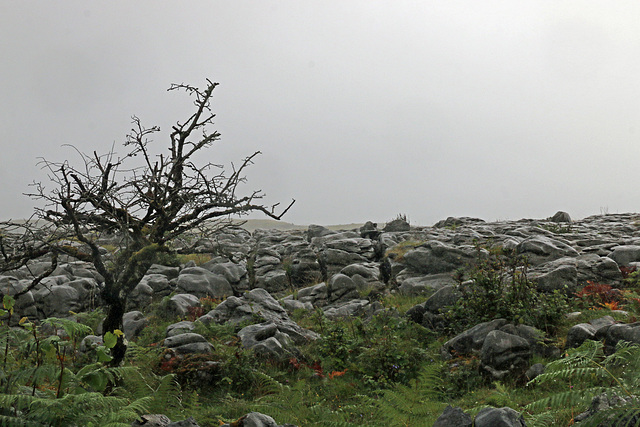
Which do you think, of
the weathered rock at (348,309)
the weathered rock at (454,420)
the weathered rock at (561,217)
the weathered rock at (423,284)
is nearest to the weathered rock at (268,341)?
the weathered rock at (348,309)

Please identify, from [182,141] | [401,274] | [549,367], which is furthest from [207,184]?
[401,274]

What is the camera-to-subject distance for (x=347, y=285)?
17031mm

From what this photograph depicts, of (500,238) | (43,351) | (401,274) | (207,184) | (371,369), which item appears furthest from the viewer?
(500,238)

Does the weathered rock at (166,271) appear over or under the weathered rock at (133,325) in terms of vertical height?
over

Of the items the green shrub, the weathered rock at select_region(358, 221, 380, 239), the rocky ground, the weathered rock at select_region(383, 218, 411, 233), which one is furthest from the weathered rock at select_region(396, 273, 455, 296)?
the weathered rock at select_region(383, 218, 411, 233)

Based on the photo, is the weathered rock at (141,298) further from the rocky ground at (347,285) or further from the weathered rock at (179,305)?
the weathered rock at (179,305)

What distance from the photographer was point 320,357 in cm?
1025

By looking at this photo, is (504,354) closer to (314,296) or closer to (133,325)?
(314,296)

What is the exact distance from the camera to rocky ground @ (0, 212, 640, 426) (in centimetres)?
816

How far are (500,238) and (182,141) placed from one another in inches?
604

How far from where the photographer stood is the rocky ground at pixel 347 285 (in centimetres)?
816

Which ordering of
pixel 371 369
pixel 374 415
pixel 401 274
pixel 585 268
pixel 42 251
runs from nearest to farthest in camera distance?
pixel 374 415 < pixel 42 251 < pixel 371 369 < pixel 585 268 < pixel 401 274

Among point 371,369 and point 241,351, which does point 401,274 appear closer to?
point 371,369

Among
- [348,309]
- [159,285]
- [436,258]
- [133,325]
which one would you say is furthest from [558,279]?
[159,285]
